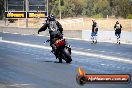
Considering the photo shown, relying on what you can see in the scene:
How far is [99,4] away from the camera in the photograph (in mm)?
125438

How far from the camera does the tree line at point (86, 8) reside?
379 ft

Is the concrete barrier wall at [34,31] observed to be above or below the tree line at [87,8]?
below

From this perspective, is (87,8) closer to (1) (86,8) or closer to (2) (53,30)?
(1) (86,8)

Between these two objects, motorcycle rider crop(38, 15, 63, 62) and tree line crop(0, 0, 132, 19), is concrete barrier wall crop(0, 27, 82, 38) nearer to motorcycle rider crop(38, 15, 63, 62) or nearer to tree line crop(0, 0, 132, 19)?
motorcycle rider crop(38, 15, 63, 62)

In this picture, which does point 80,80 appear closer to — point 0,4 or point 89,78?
point 89,78

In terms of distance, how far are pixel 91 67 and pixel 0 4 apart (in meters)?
99.3

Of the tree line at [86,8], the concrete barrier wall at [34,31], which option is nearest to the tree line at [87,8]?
the tree line at [86,8]

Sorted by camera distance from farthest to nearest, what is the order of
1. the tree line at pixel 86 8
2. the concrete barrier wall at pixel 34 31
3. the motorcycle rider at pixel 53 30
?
the tree line at pixel 86 8
the concrete barrier wall at pixel 34 31
the motorcycle rider at pixel 53 30

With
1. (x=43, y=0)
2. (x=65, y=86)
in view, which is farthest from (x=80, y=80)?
(x=43, y=0)

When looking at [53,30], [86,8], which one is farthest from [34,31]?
[86,8]

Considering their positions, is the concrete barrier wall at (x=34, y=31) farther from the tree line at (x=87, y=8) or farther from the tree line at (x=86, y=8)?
the tree line at (x=87, y=8)

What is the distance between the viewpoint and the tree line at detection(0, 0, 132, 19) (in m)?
115

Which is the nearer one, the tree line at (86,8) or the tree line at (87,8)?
the tree line at (86,8)

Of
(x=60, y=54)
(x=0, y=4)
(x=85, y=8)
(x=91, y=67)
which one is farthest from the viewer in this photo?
(x=85, y=8)
